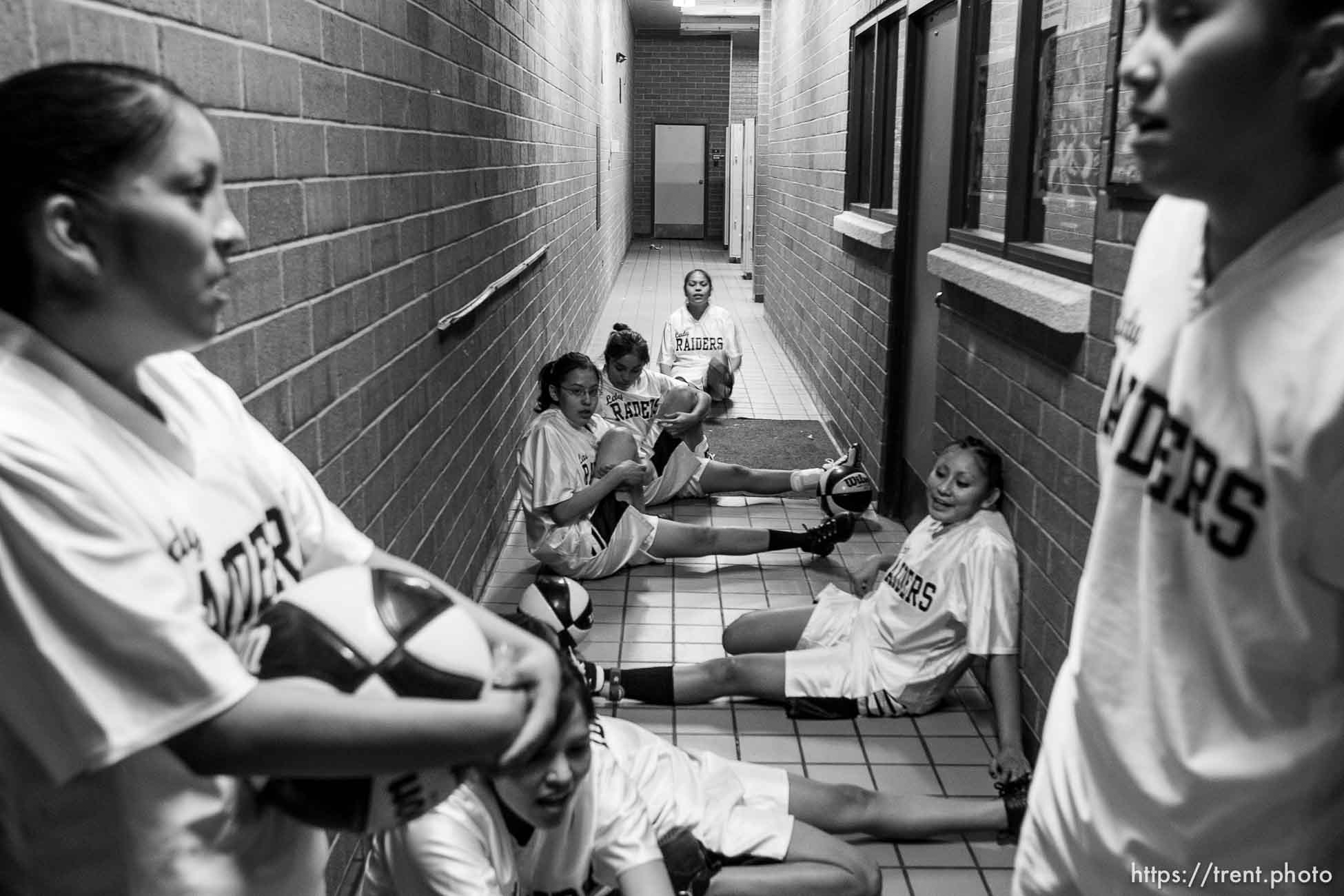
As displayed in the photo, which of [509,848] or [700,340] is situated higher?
[700,340]

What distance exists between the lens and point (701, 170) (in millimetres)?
22562

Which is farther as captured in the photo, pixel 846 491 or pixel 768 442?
pixel 768 442

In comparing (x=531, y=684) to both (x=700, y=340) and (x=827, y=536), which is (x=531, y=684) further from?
(x=700, y=340)

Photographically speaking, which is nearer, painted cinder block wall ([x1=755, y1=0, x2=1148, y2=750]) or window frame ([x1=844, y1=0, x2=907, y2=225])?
painted cinder block wall ([x1=755, y1=0, x2=1148, y2=750])

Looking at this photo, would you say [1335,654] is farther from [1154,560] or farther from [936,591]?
[936,591]

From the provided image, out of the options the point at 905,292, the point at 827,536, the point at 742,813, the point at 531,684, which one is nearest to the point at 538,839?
the point at 742,813

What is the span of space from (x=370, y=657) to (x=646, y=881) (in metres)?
1.26

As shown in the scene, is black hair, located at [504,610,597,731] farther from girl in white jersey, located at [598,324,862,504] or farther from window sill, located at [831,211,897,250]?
window sill, located at [831,211,897,250]

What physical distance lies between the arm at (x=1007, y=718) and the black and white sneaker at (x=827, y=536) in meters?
1.67

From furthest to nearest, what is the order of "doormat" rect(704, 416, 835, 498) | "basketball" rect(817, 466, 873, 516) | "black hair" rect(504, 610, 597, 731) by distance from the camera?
"doormat" rect(704, 416, 835, 498) → "basketball" rect(817, 466, 873, 516) → "black hair" rect(504, 610, 597, 731)

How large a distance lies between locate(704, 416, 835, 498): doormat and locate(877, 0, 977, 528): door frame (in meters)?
0.97

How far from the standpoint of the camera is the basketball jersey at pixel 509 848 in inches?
83.0

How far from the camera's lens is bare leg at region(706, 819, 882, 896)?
2684 mm

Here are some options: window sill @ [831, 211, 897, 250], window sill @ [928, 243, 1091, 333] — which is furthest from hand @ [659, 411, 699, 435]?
window sill @ [928, 243, 1091, 333]
